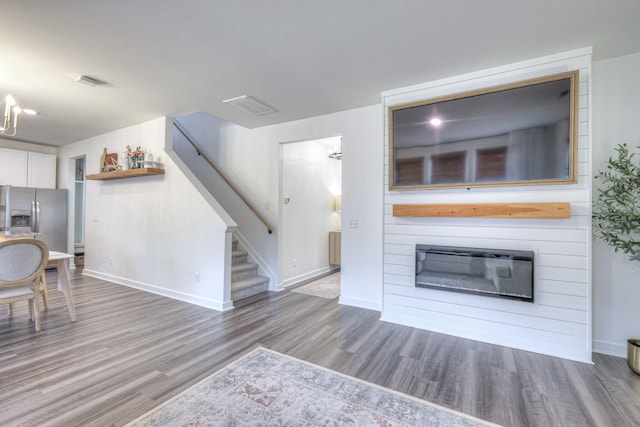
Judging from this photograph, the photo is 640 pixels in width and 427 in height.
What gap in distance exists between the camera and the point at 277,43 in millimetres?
2371

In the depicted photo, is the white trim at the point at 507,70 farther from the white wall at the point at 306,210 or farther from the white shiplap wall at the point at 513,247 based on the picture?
the white wall at the point at 306,210

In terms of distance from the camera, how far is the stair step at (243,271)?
4.36 metres

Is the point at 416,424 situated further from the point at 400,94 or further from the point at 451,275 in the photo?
the point at 400,94

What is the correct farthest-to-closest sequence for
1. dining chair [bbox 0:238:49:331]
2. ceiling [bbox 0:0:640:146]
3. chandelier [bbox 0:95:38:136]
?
1. dining chair [bbox 0:238:49:331]
2. chandelier [bbox 0:95:38:136]
3. ceiling [bbox 0:0:640:146]

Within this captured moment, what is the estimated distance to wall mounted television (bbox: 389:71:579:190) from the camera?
8.17ft

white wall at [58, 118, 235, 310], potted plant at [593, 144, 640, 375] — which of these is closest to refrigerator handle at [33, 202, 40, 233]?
white wall at [58, 118, 235, 310]

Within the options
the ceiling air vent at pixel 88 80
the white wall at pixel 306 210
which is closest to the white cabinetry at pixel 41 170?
the ceiling air vent at pixel 88 80

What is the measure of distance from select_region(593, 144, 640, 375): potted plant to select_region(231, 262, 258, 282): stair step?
4210 mm

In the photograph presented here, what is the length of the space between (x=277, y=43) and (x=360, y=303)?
3.14 m

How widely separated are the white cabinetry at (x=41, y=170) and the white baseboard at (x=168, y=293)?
2.32 meters

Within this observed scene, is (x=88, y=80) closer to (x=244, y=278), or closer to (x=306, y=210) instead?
(x=244, y=278)

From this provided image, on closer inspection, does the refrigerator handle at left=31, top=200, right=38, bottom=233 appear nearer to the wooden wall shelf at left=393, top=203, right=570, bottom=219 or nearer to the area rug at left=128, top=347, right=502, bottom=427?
the area rug at left=128, top=347, right=502, bottom=427

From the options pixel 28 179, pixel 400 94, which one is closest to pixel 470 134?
pixel 400 94

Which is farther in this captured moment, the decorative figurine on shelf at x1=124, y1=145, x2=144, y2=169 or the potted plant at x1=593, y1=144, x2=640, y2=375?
the decorative figurine on shelf at x1=124, y1=145, x2=144, y2=169
